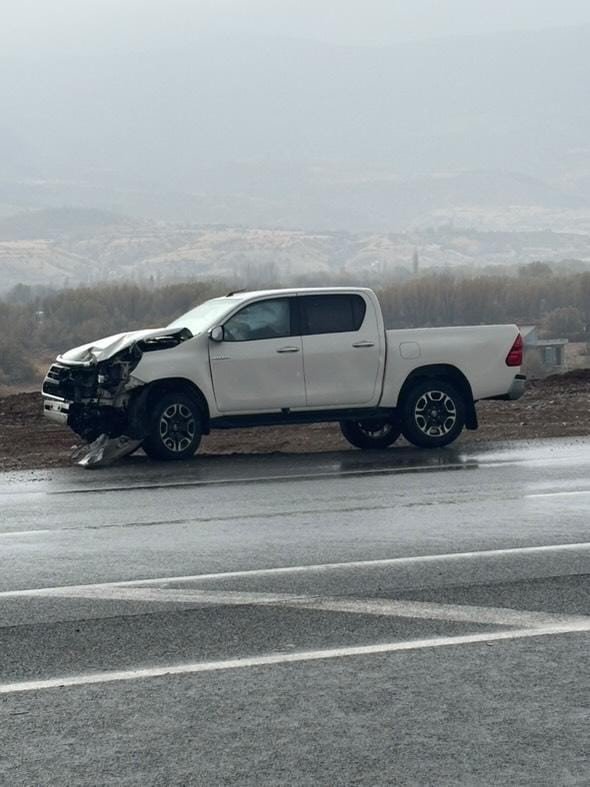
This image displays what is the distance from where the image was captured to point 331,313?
1739 cm

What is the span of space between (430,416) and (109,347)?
12.1ft

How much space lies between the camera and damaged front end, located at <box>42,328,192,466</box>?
53.9ft

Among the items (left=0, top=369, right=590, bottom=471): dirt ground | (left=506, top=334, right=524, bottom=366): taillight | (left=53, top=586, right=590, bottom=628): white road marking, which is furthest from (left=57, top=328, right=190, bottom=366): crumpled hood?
(left=53, top=586, right=590, bottom=628): white road marking

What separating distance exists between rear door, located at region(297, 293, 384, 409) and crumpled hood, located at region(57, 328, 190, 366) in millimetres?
1441

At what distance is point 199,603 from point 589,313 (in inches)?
3270

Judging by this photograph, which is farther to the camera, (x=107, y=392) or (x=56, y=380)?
(x=56, y=380)

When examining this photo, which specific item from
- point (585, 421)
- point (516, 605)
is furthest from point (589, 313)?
point (516, 605)

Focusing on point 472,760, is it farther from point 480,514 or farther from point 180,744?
point 480,514

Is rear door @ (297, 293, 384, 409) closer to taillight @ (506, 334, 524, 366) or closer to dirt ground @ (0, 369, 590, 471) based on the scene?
dirt ground @ (0, 369, 590, 471)

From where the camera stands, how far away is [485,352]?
1766 cm

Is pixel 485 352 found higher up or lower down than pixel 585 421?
higher up

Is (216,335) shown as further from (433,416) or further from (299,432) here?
(299,432)

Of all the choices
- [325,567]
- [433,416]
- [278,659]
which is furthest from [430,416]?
[278,659]

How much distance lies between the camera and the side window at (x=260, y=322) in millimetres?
17000
